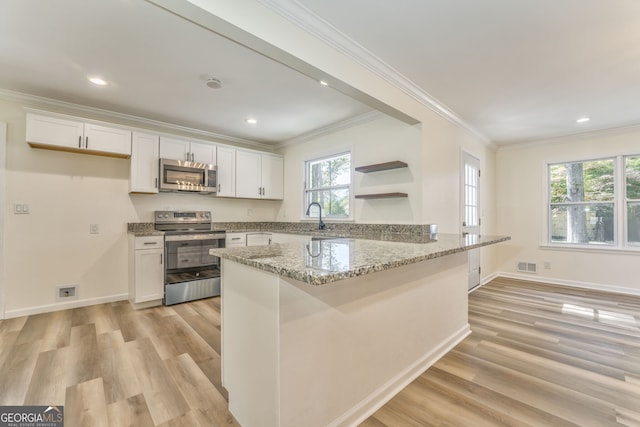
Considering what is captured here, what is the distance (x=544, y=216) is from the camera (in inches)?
181

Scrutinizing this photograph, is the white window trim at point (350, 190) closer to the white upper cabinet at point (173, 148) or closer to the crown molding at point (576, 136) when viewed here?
the white upper cabinet at point (173, 148)

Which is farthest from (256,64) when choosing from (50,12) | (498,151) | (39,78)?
(498,151)

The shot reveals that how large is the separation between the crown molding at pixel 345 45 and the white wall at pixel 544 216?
2.77m

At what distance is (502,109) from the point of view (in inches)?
133

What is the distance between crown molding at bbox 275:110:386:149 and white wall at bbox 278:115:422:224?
0.04 metres

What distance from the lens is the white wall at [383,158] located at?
124 inches

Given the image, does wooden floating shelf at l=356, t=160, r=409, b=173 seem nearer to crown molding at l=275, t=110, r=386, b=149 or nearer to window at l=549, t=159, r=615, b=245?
crown molding at l=275, t=110, r=386, b=149

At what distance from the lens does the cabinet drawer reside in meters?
3.31

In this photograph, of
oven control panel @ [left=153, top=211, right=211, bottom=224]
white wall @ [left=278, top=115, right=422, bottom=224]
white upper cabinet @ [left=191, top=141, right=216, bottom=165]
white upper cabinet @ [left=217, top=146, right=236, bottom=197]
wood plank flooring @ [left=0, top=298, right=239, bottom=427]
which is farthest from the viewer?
white upper cabinet @ [left=217, top=146, right=236, bottom=197]

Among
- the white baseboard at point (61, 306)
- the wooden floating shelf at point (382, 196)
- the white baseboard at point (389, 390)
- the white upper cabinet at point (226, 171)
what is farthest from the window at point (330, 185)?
the white baseboard at point (61, 306)

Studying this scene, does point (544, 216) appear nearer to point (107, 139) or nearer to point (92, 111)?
point (107, 139)

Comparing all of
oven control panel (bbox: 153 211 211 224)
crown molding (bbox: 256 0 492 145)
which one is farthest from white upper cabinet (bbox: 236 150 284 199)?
crown molding (bbox: 256 0 492 145)

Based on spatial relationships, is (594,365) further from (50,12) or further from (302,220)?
(50,12)

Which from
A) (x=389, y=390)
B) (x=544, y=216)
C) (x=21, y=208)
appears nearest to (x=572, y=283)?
(x=544, y=216)
